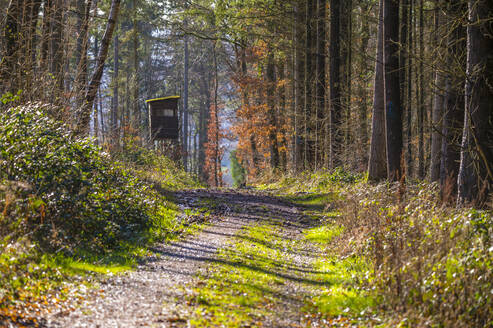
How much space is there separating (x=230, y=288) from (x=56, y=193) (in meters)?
3.58

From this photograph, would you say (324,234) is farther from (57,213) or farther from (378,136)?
(57,213)

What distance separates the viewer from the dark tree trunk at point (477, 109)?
8.80 meters

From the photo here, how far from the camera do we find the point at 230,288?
23.6 ft

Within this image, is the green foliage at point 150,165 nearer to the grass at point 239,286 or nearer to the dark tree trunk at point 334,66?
the dark tree trunk at point 334,66

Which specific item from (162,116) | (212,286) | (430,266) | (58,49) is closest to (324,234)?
(212,286)

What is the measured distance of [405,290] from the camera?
610 centimetres

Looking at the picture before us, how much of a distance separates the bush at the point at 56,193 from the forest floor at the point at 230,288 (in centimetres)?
104

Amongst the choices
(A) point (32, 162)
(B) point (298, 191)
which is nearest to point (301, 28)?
(B) point (298, 191)

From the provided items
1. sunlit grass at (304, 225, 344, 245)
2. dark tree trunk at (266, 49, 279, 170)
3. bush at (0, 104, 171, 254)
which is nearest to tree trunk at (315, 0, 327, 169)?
dark tree trunk at (266, 49, 279, 170)

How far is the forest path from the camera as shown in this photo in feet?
18.8

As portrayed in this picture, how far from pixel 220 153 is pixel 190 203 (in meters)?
34.3

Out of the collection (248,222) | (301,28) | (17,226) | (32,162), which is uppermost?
(301,28)

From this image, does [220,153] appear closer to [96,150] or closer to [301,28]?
[301,28]

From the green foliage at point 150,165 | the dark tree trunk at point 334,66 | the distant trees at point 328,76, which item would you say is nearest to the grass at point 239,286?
the distant trees at point 328,76
